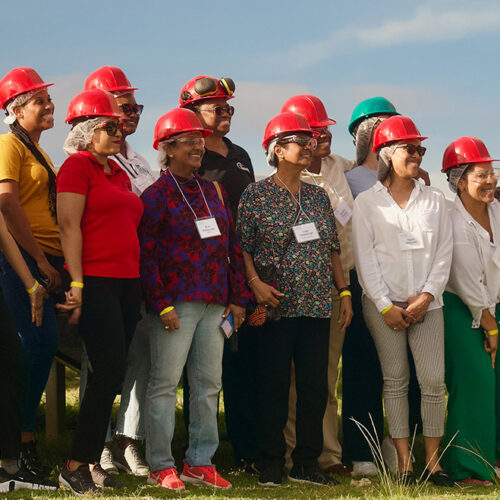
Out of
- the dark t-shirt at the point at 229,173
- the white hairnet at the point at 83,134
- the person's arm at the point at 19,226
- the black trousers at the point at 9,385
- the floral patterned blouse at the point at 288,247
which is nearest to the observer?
the black trousers at the point at 9,385

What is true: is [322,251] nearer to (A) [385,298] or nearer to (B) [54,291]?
(A) [385,298]

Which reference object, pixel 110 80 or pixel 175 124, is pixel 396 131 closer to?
pixel 175 124

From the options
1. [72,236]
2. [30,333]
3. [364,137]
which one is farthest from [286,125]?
[30,333]

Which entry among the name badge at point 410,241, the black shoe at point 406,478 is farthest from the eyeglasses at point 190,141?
the black shoe at point 406,478

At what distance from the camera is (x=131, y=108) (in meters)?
5.76

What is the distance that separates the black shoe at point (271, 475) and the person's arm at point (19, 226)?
5.59 feet

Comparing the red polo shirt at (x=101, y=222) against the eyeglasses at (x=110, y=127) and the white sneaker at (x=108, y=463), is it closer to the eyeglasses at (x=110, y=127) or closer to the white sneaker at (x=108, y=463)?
the eyeglasses at (x=110, y=127)

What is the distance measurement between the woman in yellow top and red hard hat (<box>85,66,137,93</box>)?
739 mm

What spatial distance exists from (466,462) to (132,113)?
318 cm

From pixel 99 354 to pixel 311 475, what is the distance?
1.57 m

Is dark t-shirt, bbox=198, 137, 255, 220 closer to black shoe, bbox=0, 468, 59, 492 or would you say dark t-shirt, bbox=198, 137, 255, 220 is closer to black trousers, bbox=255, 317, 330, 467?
black trousers, bbox=255, 317, 330, 467

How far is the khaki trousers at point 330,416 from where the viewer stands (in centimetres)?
556

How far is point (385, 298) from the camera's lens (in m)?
5.15

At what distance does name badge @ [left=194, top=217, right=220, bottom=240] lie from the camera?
486cm
